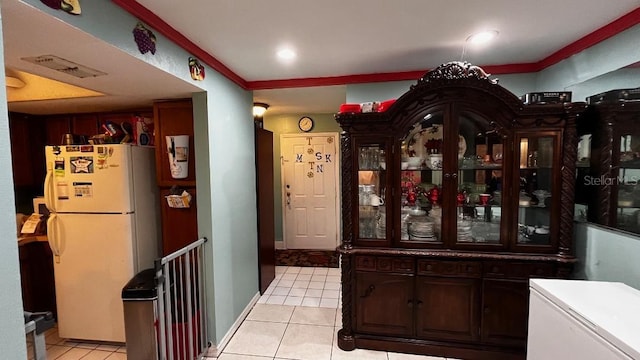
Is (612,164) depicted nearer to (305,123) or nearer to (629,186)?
(629,186)

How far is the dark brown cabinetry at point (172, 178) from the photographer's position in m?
2.45

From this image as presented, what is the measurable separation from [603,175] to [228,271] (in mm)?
2927

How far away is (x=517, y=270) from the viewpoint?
2.12 m

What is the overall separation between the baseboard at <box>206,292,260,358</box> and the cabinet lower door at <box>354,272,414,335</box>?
1142 mm

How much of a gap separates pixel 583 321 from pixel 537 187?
1.15 meters

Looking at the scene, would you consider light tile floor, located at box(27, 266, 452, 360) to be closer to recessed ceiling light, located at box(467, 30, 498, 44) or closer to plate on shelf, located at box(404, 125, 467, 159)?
plate on shelf, located at box(404, 125, 467, 159)

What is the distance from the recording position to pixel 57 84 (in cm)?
234

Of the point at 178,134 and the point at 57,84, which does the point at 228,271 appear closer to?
the point at 178,134

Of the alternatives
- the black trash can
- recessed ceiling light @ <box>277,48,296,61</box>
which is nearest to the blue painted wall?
the black trash can

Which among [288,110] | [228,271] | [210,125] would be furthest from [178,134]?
[288,110]

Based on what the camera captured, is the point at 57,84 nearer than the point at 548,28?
No

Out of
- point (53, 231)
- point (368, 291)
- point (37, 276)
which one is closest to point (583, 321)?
point (368, 291)

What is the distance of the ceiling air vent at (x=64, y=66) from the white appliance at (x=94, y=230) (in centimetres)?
72

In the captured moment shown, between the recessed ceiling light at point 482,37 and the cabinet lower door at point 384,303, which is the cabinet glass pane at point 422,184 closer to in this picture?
the cabinet lower door at point 384,303
